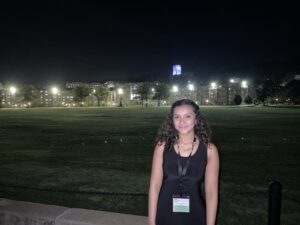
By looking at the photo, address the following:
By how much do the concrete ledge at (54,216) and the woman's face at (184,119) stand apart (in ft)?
4.97

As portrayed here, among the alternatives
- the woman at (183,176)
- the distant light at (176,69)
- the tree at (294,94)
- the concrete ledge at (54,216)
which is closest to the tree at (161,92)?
the tree at (294,94)

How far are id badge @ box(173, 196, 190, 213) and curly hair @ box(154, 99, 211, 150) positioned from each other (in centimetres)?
50

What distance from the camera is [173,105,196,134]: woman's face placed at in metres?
3.42

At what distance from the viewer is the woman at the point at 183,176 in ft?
10.4

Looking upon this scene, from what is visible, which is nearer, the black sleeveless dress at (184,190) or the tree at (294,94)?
the black sleeveless dress at (184,190)

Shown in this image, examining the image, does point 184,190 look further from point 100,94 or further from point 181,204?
point 100,94

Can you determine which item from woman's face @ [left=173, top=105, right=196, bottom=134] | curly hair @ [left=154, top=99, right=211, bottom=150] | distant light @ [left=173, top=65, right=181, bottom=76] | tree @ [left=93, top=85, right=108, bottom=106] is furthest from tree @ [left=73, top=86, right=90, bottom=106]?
woman's face @ [left=173, top=105, right=196, bottom=134]

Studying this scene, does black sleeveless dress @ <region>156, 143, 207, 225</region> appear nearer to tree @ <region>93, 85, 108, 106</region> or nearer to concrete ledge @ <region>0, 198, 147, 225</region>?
concrete ledge @ <region>0, 198, 147, 225</region>

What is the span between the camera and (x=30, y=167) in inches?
367

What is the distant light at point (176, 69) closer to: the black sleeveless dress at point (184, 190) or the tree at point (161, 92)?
the tree at point (161, 92)

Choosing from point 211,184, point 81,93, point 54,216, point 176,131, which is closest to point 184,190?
point 211,184

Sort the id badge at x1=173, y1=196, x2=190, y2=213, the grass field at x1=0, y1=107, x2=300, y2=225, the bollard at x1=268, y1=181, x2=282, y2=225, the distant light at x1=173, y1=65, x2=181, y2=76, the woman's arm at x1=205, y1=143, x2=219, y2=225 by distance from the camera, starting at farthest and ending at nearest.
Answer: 1. the distant light at x1=173, y1=65, x2=181, y2=76
2. the grass field at x1=0, y1=107, x2=300, y2=225
3. the bollard at x1=268, y1=181, x2=282, y2=225
4. the woman's arm at x1=205, y1=143, x2=219, y2=225
5. the id badge at x1=173, y1=196, x2=190, y2=213

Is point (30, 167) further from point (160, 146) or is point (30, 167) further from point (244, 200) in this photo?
point (160, 146)

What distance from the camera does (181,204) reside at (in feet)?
10.3
